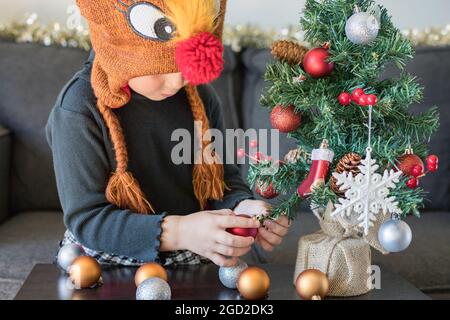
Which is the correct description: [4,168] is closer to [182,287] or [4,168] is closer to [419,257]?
[182,287]

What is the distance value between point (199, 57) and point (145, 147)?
10.9 inches

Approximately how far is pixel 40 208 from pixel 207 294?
0.98 metres

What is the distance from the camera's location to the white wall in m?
2.01

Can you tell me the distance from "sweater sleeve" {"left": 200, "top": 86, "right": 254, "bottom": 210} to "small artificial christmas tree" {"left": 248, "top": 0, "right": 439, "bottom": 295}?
9.2 inches

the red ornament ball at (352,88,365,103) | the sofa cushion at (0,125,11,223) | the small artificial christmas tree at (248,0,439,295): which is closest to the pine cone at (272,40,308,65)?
the small artificial christmas tree at (248,0,439,295)

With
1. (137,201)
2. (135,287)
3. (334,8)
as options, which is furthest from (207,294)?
(334,8)

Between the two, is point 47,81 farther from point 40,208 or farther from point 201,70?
point 201,70

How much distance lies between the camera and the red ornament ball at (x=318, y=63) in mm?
867

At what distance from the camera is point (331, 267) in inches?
35.1

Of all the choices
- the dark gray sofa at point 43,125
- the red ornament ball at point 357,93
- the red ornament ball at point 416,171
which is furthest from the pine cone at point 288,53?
the dark gray sofa at point 43,125

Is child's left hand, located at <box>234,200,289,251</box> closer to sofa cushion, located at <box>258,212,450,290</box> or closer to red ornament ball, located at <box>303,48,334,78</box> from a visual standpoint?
red ornament ball, located at <box>303,48,334,78</box>

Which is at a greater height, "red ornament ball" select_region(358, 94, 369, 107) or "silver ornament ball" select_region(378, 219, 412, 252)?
"red ornament ball" select_region(358, 94, 369, 107)

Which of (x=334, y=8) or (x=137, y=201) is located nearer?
(x=334, y=8)

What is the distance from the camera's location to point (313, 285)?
2.80 feet
